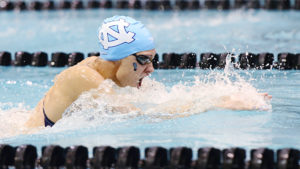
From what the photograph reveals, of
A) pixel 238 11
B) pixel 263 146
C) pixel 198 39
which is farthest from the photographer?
pixel 238 11

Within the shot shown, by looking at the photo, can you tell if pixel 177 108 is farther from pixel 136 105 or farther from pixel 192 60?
pixel 192 60

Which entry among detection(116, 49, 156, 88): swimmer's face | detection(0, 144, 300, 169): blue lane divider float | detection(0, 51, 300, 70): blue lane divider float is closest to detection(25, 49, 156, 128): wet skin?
detection(116, 49, 156, 88): swimmer's face

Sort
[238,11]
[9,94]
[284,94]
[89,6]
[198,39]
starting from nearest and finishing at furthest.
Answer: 1. [284,94]
2. [9,94]
3. [198,39]
4. [238,11]
5. [89,6]

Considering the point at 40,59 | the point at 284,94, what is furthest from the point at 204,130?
the point at 40,59

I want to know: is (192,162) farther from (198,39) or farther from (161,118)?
(198,39)

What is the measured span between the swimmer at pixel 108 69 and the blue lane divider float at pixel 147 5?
5566mm

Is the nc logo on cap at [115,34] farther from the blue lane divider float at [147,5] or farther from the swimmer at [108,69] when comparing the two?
the blue lane divider float at [147,5]

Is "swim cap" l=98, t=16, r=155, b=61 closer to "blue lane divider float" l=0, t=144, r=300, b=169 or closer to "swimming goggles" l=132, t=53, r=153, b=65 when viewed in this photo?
"swimming goggles" l=132, t=53, r=153, b=65

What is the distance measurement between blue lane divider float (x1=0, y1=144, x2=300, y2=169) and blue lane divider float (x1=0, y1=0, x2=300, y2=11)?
6124 mm

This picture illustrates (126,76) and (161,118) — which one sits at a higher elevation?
(126,76)

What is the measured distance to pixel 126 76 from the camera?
151 inches

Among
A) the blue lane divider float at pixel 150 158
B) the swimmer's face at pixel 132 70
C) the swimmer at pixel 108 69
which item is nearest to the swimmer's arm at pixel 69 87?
Result: the swimmer at pixel 108 69

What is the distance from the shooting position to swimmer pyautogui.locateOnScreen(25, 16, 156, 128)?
3799 mm

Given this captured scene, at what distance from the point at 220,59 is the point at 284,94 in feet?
4.31
